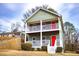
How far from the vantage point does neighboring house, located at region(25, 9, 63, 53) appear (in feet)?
20.3

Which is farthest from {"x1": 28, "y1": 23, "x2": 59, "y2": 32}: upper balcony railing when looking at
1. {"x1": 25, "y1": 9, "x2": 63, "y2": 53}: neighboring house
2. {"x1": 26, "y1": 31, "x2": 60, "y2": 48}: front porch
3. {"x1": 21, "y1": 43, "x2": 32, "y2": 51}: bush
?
{"x1": 21, "y1": 43, "x2": 32, "y2": 51}: bush

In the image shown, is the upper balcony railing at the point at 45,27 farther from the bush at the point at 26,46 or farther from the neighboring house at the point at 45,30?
the bush at the point at 26,46

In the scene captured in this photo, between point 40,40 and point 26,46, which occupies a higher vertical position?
point 40,40

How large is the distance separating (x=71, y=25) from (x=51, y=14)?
22.7 inches

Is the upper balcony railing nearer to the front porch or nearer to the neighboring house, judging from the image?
the neighboring house

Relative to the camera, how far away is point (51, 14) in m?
6.28

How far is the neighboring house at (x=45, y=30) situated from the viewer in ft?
20.3

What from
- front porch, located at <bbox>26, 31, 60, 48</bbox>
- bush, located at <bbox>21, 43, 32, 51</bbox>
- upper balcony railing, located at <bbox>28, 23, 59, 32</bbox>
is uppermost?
upper balcony railing, located at <bbox>28, 23, 59, 32</bbox>

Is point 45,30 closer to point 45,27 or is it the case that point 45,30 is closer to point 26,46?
point 45,27

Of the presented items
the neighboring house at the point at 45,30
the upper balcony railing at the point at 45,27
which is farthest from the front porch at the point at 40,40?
the upper balcony railing at the point at 45,27

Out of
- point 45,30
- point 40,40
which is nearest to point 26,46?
point 40,40

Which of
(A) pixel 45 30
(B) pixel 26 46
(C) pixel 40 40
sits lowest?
(B) pixel 26 46

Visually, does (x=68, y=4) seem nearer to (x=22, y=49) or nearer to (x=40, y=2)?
(x=40, y=2)

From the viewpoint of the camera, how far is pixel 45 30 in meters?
6.28
